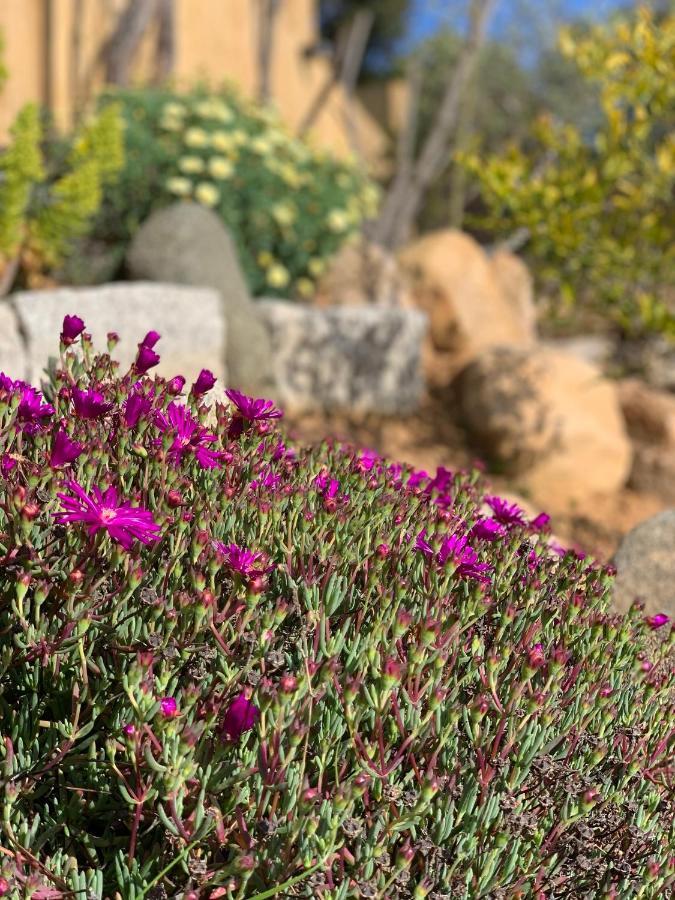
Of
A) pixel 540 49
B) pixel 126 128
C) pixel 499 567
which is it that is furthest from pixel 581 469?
pixel 540 49

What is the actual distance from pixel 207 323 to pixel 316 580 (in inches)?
192

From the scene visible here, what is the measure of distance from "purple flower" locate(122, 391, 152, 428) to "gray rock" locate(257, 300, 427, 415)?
19.8 feet

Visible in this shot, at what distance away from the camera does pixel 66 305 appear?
5.89m

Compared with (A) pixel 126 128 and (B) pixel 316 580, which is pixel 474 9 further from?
(B) pixel 316 580

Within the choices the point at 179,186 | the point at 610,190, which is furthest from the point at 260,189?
the point at 610,190

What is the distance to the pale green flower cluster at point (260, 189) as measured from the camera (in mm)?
9539

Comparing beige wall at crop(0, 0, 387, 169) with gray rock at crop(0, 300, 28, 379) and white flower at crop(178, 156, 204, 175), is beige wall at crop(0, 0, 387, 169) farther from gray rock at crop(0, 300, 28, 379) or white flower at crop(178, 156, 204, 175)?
gray rock at crop(0, 300, 28, 379)

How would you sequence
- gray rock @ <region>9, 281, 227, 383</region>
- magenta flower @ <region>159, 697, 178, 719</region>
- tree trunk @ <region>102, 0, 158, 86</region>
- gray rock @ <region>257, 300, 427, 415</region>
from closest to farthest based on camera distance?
magenta flower @ <region>159, 697, 178, 719</region>, gray rock @ <region>9, 281, 227, 383</region>, gray rock @ <region>257, 300, 427, 415</region>, tree trunk @ <region>102, 0, 158, 86</region>

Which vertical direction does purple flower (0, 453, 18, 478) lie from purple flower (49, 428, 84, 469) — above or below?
below

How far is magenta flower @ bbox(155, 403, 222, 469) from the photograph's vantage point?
7.33 feet

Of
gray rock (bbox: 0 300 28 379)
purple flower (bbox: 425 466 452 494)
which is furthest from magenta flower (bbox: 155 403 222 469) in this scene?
gray rock (bbox: 0 300 28 379)

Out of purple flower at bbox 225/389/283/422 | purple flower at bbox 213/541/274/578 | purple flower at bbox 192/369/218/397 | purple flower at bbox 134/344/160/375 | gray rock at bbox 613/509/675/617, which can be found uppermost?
purple flower at bbox 134/344/160/375

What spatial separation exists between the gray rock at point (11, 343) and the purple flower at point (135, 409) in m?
3.25

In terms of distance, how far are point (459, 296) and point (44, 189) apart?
4420 millimetres
